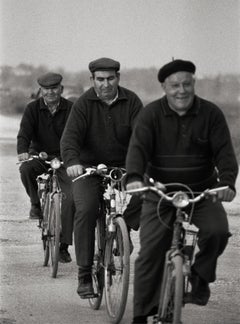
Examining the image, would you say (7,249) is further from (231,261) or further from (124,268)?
(124,268)

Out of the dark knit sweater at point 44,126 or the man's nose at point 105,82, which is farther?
the dark knit sweater at point 44,126

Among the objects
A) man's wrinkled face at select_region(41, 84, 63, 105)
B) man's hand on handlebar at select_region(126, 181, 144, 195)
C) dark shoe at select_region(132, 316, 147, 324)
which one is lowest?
dark shoe at select_region(132, 316, 147, 324)

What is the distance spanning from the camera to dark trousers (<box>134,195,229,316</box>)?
6.84 m

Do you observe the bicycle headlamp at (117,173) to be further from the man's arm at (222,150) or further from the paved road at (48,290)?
the man's arm at (222,150)

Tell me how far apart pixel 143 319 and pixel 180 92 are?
1.50m

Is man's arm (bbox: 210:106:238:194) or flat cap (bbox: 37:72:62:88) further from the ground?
flat cap (bbox: 37:72:62:88)

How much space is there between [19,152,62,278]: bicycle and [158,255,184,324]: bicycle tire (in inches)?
130

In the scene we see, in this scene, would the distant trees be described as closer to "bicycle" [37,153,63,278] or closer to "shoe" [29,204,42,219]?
"shoe" [29,204,42,219]

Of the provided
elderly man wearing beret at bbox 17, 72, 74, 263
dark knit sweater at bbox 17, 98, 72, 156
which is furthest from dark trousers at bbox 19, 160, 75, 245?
dark knit sweater at bbox 17, 98, 72, 156

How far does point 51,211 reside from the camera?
10.6 m

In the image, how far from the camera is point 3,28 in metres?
23.8

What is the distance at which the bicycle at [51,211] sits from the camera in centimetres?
1009

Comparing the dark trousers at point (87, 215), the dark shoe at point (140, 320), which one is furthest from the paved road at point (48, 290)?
the dark shoe at point (140, 320)

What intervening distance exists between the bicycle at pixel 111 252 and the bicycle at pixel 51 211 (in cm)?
140
